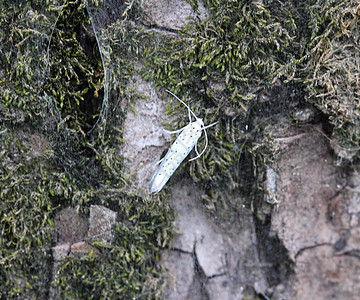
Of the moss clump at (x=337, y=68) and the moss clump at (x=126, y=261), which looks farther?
the moss clump at (x=126, y=261)

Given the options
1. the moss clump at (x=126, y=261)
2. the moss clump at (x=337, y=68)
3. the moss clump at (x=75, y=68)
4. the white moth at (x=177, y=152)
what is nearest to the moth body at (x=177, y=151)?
the white moth at (x=177, y=152)

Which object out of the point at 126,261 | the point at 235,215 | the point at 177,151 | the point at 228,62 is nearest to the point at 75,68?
the point at 177,151

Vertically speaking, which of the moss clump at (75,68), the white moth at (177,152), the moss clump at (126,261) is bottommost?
the moss clump at (126,261)

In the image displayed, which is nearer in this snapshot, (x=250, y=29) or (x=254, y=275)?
(x=250, y=29)

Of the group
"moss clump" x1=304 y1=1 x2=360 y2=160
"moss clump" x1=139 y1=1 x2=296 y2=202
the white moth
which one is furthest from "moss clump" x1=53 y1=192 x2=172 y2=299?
"moss clump" x1=304 y1=1 x2=360 y2=160

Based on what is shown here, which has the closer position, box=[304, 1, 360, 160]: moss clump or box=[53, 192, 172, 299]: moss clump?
box=[304, 1, 360, 160]: moss clump

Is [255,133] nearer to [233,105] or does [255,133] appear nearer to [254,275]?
[233,105]

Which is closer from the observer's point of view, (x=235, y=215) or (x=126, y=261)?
(x=126, y=261)

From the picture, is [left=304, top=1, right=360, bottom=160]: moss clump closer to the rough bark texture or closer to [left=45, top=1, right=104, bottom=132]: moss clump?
the rough bark texture

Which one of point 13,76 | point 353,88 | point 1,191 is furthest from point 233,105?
point 1,191

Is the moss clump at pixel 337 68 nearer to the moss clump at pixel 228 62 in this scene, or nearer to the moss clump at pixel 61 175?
the moss clump at pixel 228 62

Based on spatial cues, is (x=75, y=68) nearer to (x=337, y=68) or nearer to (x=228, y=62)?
(x=228, y=62)
